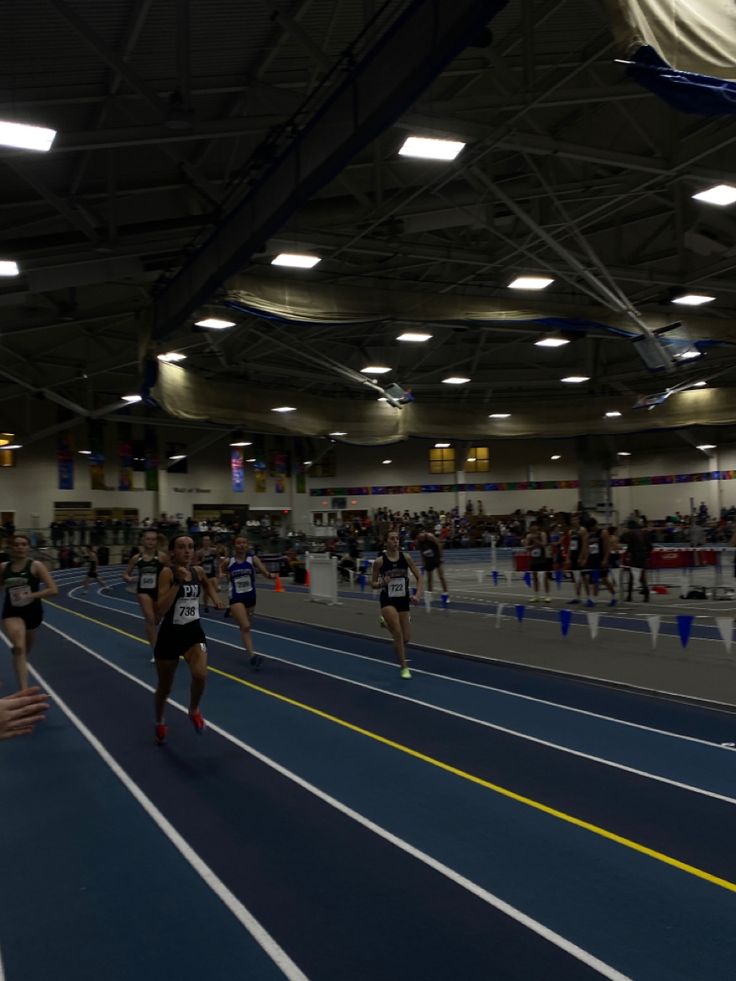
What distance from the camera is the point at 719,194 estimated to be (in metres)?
16.3

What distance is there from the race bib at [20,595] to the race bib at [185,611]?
246 cm

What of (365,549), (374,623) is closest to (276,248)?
(374,623)

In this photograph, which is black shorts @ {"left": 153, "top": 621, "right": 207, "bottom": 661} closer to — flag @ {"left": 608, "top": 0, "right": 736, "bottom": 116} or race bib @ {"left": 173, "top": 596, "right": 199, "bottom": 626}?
race bib @ {"left": 173, "top": 596, "right": 199, "bottom": 626}

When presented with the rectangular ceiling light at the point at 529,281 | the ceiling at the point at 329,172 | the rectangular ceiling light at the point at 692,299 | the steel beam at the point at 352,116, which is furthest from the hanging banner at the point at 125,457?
the rectangular ceiling light at the point at 692,299

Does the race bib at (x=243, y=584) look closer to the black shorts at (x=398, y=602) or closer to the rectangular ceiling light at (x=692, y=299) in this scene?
the black shorts at (x=398, y=602)

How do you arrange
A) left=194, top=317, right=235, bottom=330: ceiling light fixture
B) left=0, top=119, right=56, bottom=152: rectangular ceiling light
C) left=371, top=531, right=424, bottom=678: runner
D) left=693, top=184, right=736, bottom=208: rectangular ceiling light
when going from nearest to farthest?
left=0, top=119, right=56, bottom=152: rectangular ceiling light < left=371, top=531, right=424, bottom=678: runner < left=693, top=184, right=736, bottom=208: rectangular ceiling light < left=194, top=317, right=235, bottom=330: ceiling light fixture

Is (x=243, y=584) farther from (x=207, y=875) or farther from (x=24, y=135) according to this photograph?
(x=207, y=875)

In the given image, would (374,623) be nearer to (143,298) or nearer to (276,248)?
(276,248)

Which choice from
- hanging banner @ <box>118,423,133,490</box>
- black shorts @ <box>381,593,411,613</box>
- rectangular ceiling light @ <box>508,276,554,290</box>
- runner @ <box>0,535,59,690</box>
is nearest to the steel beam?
black shorts @ <box>381,593,411,613</box>

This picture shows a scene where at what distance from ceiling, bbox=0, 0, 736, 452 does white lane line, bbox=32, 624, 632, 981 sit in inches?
284

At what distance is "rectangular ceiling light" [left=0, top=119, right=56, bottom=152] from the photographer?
32.3ft

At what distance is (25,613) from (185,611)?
273 centimetres

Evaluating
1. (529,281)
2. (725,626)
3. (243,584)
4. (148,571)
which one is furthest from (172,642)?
(529,281)

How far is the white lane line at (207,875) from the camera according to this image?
12.1 ft
